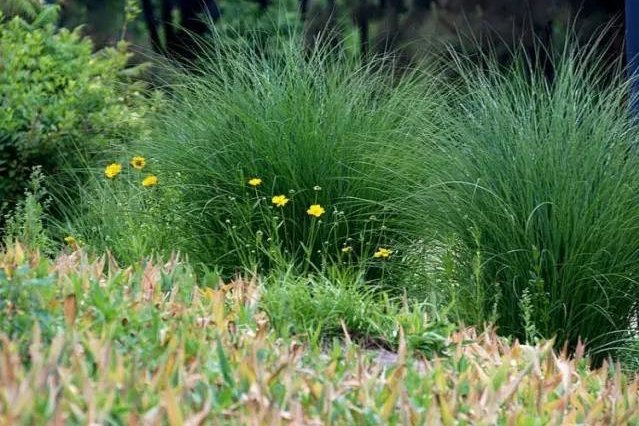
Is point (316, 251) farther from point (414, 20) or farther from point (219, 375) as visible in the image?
point (414, 20)

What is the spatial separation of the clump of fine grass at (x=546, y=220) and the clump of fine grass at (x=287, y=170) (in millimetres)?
475

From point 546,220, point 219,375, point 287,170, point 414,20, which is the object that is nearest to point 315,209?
point 287,170

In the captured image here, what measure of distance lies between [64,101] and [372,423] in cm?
521

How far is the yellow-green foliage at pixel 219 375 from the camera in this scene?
7.68ft

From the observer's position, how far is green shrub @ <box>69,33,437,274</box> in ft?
17.8

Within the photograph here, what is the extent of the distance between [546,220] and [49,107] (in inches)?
143

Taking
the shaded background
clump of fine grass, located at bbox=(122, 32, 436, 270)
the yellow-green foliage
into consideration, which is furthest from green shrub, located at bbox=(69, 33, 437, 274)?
the shaded background

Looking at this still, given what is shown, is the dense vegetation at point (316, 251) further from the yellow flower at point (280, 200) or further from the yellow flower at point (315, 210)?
the yellow flower at point (315, 210)

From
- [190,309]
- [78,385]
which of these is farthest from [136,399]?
[190,309]

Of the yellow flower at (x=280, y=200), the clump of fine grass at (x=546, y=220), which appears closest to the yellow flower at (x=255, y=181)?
the yellow flower at (x=280, y=200)

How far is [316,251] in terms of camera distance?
18.1 feet

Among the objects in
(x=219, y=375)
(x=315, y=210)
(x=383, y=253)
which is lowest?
(x=383, y=253)

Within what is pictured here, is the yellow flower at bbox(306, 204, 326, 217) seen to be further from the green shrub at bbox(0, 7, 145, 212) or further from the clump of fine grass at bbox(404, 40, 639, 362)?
the green shrub at bbox(0, 7, 145, 212)

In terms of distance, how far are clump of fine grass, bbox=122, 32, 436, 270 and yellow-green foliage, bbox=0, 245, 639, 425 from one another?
6.54 ft
